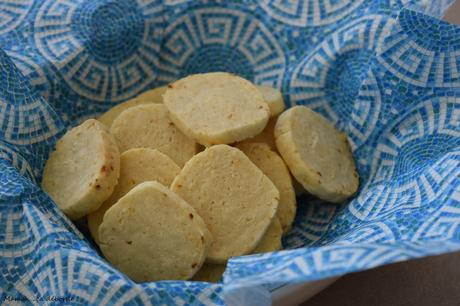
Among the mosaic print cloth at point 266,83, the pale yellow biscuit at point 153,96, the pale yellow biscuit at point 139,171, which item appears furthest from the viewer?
the pale yellow biscuit at point 153,96

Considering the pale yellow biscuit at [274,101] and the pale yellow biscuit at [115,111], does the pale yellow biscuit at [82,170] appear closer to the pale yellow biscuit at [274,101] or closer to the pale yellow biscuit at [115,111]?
the pale yellow biscuit at [115,111]

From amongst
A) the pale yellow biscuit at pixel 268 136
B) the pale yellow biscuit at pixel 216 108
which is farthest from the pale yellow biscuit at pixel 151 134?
the pale yellow biscuit at pixel 268 136

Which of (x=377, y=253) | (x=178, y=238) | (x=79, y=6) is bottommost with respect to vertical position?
(x=178, y=238)

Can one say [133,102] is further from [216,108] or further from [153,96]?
[216,108]

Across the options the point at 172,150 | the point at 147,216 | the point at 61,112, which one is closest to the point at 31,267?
the point at 147,216

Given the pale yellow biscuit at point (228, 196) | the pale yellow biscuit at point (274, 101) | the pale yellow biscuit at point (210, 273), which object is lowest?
the pale yellow biscuit at point (210, 273)

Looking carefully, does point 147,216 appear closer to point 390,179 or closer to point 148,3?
point 390,179

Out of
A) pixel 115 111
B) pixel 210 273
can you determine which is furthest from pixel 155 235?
pixel 115 111
